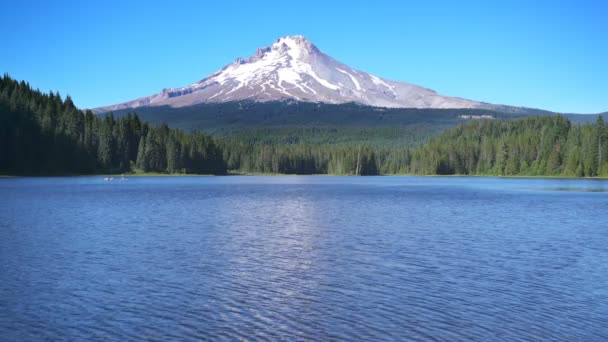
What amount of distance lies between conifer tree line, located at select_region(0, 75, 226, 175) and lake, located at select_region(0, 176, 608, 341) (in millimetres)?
98719

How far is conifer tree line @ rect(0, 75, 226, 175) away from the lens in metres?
144

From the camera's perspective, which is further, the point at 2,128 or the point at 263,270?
the point at 2,128

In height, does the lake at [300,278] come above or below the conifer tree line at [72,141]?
below

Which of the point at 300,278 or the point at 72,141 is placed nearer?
the point at 300,278

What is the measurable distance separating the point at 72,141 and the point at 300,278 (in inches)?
5748

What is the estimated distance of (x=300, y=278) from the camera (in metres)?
28.6

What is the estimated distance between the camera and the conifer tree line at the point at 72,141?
472ft

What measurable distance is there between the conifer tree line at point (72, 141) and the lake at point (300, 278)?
98719 mm

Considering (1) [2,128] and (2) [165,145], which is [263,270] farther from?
(2) [165,145]

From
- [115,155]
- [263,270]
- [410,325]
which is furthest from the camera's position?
[115,155]

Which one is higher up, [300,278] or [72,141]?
[72,141]

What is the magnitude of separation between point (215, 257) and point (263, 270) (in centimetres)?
486

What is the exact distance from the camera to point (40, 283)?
26906mm

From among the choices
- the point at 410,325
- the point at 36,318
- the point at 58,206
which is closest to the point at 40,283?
the point at 36,318
